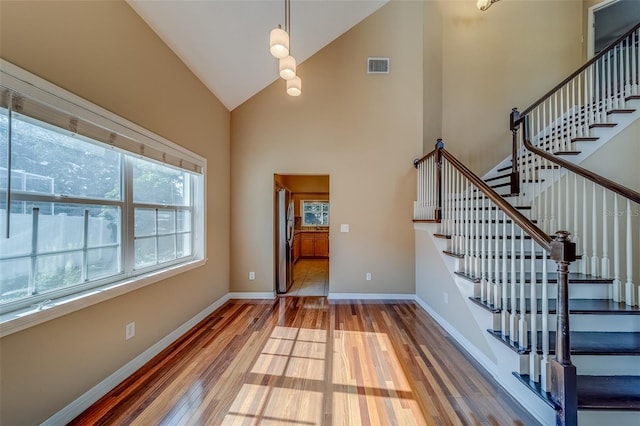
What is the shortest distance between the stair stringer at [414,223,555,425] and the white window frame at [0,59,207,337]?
303 cm

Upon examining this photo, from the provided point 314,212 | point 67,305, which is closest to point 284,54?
point 67,305

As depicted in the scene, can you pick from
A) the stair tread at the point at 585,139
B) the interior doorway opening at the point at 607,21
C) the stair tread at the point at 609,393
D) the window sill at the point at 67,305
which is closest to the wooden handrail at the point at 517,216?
the stair tread at the point at 609,393

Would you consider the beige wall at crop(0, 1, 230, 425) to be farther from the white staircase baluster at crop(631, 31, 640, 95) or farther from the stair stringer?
the white staircase baluster at crop(631, 31, 640, 95)

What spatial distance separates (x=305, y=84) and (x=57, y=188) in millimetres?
3389

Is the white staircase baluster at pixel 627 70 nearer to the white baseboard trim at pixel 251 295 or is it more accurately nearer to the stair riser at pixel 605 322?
the stair riser at pixel 605 322

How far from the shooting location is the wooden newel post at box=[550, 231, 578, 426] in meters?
1.43

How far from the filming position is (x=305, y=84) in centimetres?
399

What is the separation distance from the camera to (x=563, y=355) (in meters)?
1.48

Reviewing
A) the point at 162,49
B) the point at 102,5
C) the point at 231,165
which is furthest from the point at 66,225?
the point at 231,165

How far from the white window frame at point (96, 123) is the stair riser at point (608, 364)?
3.33 metres

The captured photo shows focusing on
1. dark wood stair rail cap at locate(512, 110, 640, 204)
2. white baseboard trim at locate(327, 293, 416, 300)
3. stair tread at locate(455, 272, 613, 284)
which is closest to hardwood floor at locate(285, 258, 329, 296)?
white baseboard trim at locate(327, 293, 416, 300)

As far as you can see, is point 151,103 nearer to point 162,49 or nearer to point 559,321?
point 162,49

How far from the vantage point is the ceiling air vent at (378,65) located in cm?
398

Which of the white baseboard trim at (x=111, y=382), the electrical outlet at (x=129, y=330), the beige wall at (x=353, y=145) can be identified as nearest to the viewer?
the white baseboard trim at (x=111, y=382)
